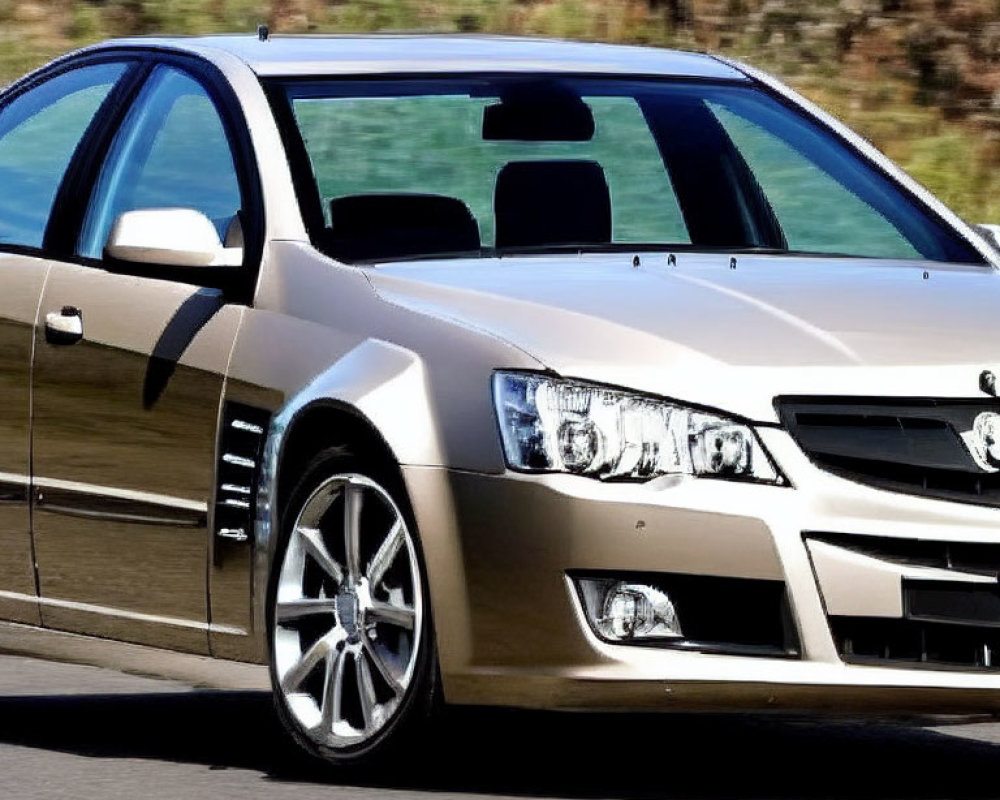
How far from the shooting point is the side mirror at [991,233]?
855 cm

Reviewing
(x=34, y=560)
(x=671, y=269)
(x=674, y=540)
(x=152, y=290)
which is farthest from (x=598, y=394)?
(x=34, y=560)

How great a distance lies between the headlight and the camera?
6766mm

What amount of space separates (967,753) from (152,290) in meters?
2.25

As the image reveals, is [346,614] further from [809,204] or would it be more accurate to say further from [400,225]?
[809,204]

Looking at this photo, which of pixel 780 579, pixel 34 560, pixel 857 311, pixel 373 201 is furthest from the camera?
pixel 34 560

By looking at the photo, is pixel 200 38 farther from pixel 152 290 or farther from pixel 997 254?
pixel 997 254

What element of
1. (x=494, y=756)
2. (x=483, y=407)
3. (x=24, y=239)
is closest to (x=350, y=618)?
(x=483, y=407)

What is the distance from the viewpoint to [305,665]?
7398 millimetres

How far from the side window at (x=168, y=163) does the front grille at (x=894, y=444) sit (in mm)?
1907

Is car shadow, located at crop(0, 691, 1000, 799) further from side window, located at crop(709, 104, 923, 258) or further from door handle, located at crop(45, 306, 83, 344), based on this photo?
side window, located at crop(709, 104, 923, 258)

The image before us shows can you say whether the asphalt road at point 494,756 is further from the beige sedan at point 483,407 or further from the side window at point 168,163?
the side window at point 168,163

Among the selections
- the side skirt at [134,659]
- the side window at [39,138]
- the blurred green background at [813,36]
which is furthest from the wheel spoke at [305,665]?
the blurred green background at [813,36]

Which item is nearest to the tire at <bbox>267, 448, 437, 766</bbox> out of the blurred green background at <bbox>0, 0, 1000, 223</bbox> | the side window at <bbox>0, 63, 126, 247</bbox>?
the side window at <bbox>0, 63, 126, 247</bbox>

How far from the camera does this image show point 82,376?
831 cm
